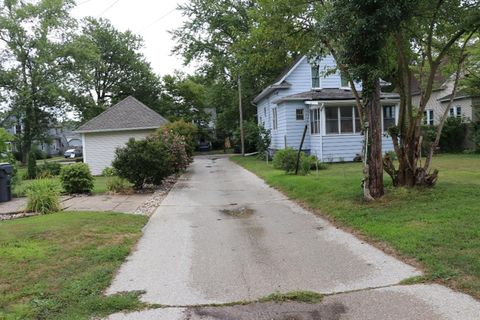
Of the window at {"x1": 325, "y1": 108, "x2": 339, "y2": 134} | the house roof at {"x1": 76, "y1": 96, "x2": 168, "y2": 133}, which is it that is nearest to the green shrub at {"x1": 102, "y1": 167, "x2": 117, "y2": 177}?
the house roof at {"x1": 76, "y1": 96, "x2": 168, "y2": 133}

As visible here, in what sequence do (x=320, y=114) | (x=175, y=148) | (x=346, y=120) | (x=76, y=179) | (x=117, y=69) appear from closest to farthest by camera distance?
(x=76, y=179)
(x=175, y=148)
(x=320, y=114)
(x=346, y=120)
(x=117, y=69)

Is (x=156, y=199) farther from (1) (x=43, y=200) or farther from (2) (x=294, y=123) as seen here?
(2) (x=294, y=123)

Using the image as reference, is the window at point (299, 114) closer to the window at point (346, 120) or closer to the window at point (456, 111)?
the window at point (346, 120)

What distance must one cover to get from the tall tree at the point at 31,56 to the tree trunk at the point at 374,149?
3669 cm

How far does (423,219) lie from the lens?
26.8ft

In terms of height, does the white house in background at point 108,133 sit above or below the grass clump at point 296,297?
above

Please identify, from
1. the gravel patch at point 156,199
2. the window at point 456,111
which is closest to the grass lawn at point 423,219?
the gravel patch at point 156,199

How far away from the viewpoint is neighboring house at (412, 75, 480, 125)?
27.8m

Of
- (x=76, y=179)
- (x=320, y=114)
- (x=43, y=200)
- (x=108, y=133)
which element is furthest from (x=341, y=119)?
(x=43, y=200)

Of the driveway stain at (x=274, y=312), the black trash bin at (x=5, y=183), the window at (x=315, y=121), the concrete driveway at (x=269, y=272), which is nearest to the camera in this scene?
the driveway stain at (x=274, y=312)

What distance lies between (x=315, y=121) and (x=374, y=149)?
14714mm

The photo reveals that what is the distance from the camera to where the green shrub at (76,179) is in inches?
618

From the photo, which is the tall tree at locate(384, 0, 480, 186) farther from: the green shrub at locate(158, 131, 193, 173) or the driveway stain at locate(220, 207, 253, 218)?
the green shrub at locate(158, 131, 193, 173)

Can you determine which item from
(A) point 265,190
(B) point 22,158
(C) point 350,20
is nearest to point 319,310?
(C) point 350,20
